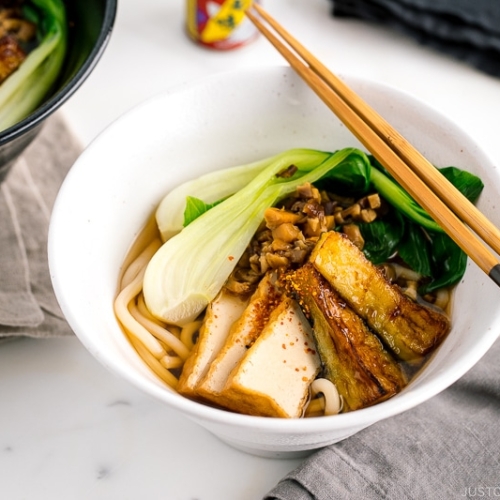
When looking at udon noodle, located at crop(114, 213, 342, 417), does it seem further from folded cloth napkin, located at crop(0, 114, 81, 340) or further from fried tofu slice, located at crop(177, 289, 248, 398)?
folded cloth napkin, located at crop(0, 114, 81, 340)

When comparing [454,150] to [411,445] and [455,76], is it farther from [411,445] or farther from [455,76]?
[455,76]

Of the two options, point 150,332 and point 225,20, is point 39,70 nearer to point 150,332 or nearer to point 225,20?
point 225,20

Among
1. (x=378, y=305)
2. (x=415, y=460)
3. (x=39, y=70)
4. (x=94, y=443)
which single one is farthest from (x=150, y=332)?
(x=39, y=70)

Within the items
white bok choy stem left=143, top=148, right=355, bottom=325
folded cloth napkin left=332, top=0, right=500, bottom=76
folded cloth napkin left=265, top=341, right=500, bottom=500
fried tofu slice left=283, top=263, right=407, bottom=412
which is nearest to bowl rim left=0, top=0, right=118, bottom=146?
white bok choy stem left=143, top=148, right=355, bottom=325

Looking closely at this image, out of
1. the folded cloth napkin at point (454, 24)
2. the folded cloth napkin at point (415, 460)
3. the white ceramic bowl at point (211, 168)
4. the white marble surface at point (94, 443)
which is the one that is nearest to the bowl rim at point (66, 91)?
the white ceramic bowl at point (211, 168)

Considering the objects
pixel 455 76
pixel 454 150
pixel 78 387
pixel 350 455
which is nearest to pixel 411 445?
pixel 350 455

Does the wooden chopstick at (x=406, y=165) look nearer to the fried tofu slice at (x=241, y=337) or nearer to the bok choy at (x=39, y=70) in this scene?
the fried tofu slice at (x=241, y=337)
